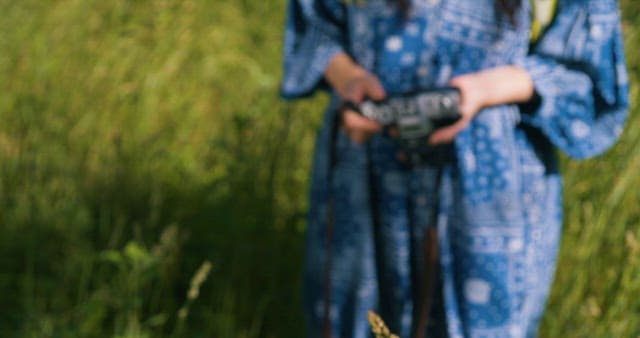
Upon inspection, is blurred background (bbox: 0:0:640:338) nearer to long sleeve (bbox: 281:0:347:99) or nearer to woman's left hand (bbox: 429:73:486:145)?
long sleeve (bbox: 281:0:347:99)

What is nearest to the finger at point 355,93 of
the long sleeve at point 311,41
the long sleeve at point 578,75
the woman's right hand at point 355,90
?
the woman's right hand at point 355,90

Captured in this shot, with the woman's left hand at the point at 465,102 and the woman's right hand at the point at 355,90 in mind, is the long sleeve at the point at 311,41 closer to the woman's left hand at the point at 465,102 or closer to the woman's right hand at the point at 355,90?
the woman's right hand at the point at 355,90

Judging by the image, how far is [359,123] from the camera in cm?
135

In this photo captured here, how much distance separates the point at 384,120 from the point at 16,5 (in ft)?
6.19

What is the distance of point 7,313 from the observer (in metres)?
2.21

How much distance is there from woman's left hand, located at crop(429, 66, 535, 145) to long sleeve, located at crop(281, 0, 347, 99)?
0.80 ft

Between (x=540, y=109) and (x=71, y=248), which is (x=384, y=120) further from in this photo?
(x=71, y=248)

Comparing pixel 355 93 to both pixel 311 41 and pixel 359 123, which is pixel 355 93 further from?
pixel 311 41

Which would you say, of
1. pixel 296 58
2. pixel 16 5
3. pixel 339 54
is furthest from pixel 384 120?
pixel 16 5

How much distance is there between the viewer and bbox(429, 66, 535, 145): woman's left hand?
130 centimetres

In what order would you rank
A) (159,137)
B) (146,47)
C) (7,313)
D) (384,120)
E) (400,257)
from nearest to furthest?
(384,120) < (400,257) < (7,313) < (159,137) < (146,47)

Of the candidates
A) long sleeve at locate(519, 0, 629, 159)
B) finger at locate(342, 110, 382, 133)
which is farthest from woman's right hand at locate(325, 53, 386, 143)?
long sleeve at locate(519, 0, 629, 159)

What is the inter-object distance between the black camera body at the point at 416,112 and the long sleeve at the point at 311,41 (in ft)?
0.55

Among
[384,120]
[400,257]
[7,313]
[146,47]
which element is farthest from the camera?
[146,47]
